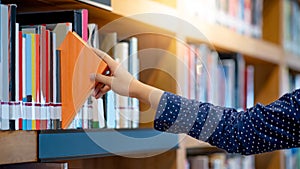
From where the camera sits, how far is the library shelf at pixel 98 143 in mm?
1294

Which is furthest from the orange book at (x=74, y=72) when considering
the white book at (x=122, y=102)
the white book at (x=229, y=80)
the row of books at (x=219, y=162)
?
the white book at (x=229, y=80)

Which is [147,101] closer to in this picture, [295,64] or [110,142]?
[110,142]

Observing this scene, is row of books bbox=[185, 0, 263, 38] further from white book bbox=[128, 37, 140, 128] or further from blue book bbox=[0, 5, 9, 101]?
blue book bbox=[0, 5, 9, 101]

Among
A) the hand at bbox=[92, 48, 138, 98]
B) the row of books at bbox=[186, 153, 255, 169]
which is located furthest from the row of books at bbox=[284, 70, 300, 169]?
the hand at bbox=[92, 48, 138, 98]

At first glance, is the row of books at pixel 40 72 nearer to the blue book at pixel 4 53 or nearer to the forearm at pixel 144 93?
the blue book at pixel 4 53

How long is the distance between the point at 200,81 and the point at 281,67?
80cm

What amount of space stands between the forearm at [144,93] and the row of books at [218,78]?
595mm

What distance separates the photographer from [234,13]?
2.41m

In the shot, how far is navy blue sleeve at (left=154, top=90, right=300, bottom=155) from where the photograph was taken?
1.33m

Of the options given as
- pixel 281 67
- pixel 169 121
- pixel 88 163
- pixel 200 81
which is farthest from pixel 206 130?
pixel 281 67

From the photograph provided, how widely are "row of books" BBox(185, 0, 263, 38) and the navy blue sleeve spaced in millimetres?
629

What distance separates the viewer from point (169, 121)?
4.43 ft

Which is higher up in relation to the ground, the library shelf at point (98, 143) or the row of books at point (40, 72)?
the row of books at point (40, 72)

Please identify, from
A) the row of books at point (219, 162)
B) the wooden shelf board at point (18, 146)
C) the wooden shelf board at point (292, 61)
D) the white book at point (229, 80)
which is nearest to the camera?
the wooden shelf board at point (18, 146)
